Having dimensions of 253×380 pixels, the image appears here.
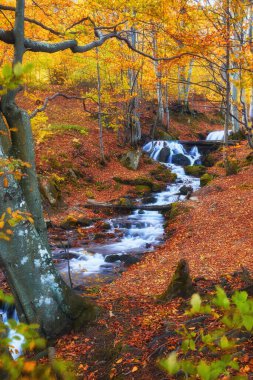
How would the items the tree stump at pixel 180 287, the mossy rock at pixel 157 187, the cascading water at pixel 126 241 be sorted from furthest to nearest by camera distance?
1. the mossy rock at pixel 157 187
2. the cascading water at pixel 126 241
3. the tree stump at pixel 180 287

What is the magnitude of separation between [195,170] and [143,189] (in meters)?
5.30

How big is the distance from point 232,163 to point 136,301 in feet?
43.0

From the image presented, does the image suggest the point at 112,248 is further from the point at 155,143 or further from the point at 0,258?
the point at 155,143

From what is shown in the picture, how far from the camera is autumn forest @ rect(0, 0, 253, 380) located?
2.99 m

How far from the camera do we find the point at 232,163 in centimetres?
1697

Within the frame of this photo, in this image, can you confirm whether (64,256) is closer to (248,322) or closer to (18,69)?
(18,69)

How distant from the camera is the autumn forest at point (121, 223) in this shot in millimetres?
2994

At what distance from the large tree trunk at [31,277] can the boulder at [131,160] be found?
50.9ft

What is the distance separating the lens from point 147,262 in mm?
8891

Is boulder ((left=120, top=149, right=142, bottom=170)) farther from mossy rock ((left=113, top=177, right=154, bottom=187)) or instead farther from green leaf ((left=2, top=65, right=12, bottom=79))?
green leaf ((left=2, top=65, right=12, bottom=79))

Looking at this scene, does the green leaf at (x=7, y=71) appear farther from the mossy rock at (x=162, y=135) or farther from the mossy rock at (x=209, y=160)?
the mossy rock at (x=162, y=135)

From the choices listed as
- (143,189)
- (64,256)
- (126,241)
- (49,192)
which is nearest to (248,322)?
(64,256)

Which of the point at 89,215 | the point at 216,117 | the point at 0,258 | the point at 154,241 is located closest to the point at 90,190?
the point at 89,215

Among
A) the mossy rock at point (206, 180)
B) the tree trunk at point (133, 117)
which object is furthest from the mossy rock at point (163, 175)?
the tree trunk at point (133, 117)
